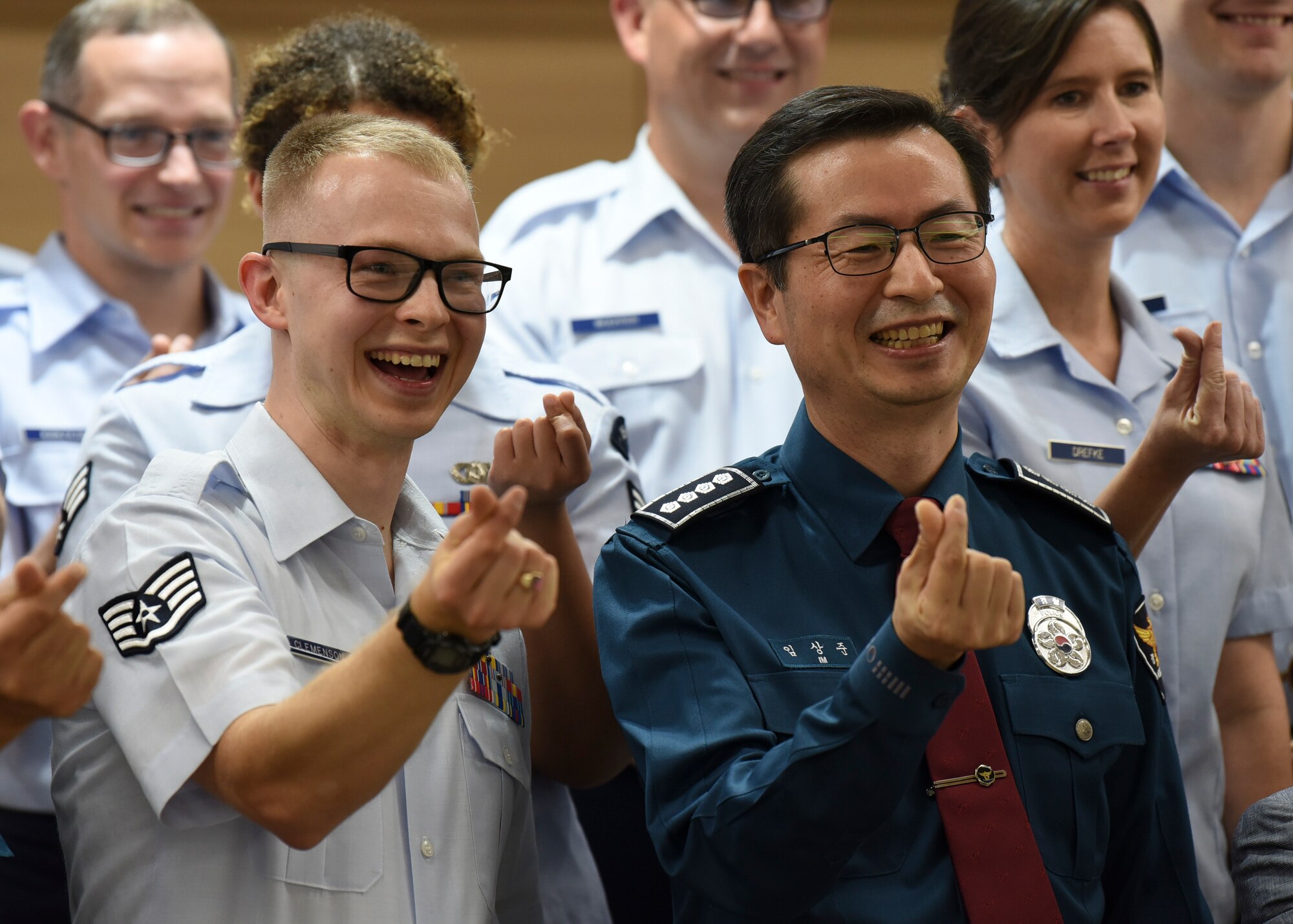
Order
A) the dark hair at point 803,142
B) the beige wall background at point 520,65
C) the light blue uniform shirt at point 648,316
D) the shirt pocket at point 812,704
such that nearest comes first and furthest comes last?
1. the shirt pocket at point 812,704
2. the dark hair at point 803,142
3. the light blue uniform shirt at point 648,316
4. the beige wall background at point 520,65

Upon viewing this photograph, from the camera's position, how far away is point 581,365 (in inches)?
106

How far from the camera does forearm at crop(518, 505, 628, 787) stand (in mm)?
1982

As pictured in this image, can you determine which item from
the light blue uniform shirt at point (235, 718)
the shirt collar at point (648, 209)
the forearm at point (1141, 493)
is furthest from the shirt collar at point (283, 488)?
the shirt collar at point (648, 209)

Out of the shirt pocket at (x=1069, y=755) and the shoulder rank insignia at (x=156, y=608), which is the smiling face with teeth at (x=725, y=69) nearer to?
the shirt pocket at (x=1069, y=755)

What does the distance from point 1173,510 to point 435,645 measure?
56.2 inches

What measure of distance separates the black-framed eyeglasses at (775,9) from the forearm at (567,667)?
137cm

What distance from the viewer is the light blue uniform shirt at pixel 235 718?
150 cm

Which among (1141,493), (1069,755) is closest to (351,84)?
(1141,493)

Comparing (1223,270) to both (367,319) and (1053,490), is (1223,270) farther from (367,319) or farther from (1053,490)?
(367,319)

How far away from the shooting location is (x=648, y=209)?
114 inches

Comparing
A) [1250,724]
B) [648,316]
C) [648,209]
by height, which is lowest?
[1250,724]

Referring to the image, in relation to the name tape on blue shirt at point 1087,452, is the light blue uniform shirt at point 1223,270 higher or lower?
higher

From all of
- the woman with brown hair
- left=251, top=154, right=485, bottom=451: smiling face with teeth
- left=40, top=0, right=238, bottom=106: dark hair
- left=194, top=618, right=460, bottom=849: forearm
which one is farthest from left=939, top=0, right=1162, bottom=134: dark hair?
left=40, top=0, right=238, bottom=106: dark hair

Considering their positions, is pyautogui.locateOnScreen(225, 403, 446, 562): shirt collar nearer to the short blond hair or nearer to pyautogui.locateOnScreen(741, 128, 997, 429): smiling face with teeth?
the short blond hair
